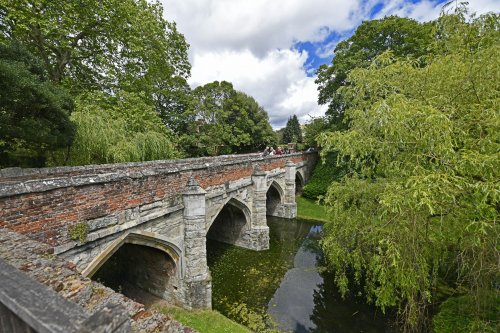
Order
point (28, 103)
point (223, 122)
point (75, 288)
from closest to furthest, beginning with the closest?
point (75, 288) → point (28, 103) → point (223, 122)

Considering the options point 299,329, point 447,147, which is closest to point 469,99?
point 447,147

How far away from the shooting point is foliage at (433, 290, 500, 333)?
5.12 meters

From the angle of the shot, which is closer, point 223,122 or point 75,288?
point 75,288

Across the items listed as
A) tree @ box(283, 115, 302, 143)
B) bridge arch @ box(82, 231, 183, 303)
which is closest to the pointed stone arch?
bridge arch @ box(82, 231, 183, 303)

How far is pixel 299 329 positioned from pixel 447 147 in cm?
716

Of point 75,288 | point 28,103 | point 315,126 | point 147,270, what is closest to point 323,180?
point 315,126

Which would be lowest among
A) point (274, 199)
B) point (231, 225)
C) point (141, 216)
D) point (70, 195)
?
point (231, 225)

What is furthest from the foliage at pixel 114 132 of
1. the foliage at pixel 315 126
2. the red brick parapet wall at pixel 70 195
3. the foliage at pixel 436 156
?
the foliage at pixel 315 126

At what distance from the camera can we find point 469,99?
514 cm

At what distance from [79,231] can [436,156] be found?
273 inches

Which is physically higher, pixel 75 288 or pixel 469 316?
pixel 75 288

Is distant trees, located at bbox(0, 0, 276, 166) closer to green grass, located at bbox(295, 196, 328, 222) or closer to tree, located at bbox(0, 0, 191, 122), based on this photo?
tree, located at bbox(0, 0, 191, 122)

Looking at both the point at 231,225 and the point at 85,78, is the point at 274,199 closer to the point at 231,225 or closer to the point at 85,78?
the point at 231,225

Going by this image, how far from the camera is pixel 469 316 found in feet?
19.5
